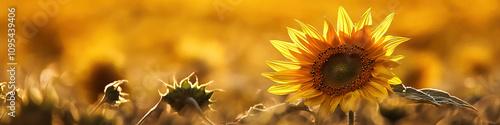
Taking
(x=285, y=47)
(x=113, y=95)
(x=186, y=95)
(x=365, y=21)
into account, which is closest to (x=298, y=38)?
(x=285, y=47)

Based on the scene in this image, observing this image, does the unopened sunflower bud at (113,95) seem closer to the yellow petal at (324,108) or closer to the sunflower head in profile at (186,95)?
the sunflower head in profile at (186,95)

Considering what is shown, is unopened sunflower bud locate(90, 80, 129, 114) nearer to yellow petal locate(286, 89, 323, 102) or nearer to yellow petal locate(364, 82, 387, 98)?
yellow petal locate(286, 89, 323, 102)

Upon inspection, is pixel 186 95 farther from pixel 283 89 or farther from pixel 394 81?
pixel 394 81

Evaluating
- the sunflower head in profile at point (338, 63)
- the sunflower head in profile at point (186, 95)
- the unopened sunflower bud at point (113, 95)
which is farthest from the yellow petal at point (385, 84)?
the unopened sunflower bud at point (113, 95)

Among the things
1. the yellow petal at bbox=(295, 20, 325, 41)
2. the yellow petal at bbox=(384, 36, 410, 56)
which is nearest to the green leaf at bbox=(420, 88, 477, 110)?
the yellow petal at bbox=(384, 36, 410, 56)

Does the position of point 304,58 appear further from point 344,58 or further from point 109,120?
point 109,120

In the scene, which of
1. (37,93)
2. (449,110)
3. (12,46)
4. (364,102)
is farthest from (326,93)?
(12,46)
